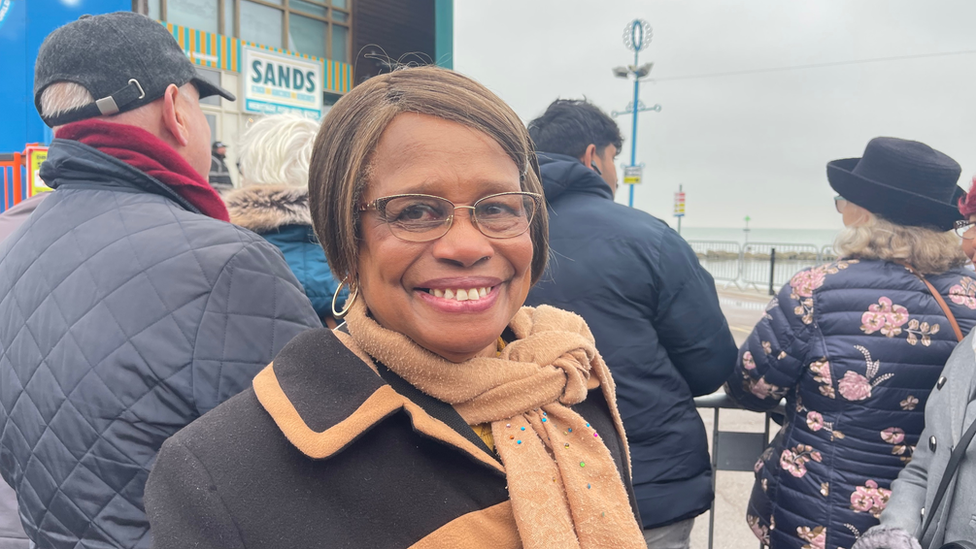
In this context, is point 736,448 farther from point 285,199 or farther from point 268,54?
point 268,54

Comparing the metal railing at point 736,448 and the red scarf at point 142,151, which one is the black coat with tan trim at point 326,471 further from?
the metal railing at point 736,448

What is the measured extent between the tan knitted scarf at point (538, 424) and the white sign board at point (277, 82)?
4023 mm

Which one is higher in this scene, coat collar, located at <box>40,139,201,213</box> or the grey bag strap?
coat collar, located at <box>40,139,201,213</box>

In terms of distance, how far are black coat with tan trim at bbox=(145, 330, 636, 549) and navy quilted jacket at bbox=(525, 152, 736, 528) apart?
134 centimetres

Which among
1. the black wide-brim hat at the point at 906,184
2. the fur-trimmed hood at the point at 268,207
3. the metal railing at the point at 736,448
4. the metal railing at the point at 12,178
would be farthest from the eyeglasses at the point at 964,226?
the metal railing at the point at 12,178

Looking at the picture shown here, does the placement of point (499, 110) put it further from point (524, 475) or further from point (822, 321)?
point (822, 321)

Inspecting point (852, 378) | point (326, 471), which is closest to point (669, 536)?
point (852, 378)

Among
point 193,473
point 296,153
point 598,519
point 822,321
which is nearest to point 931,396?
point 822,321

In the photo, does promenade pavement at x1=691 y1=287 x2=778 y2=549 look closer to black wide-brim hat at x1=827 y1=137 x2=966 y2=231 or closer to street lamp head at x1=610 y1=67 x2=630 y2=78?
black wide-brim hat at x1=827 y1=137 x2=966 y2=231

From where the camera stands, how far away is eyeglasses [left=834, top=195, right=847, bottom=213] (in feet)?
9.08

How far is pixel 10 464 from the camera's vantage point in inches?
64.5

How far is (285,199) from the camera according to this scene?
240 centimetres

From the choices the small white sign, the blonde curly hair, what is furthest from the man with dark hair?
the small white sign

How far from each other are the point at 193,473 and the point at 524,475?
22.4 inches
